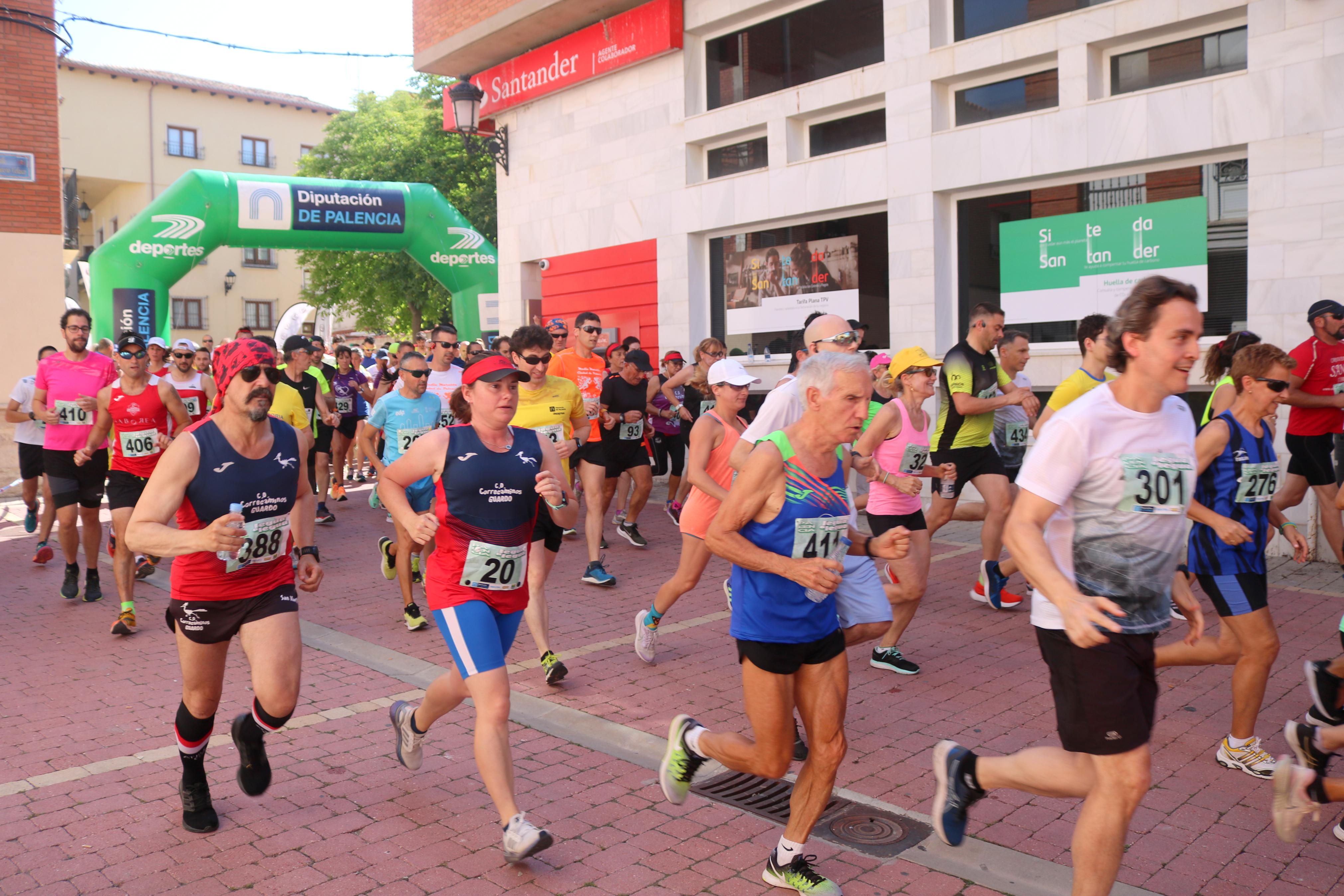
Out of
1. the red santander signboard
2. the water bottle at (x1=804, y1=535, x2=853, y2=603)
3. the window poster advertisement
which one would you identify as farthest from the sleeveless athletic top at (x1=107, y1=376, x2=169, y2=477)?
the red santander signboard

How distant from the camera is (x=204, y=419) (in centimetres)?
428

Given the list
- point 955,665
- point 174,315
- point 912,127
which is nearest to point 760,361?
point 912,127

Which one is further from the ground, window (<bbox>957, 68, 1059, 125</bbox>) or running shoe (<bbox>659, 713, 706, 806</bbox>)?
window (<bbox>957, 68, 1059, 125</bbox>)

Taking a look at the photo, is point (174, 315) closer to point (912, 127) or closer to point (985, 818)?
point (912, 127)

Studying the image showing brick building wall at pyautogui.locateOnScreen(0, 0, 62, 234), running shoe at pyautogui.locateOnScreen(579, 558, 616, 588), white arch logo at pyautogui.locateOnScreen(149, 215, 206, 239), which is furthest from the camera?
brick building wall at pyautogui.locateOnScreen(0, 0, 62, 234)

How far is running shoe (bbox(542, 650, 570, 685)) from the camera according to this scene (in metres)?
5.93

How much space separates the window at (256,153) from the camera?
170ft

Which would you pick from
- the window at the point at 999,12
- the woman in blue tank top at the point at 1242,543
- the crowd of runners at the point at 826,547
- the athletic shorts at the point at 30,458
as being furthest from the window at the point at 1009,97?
the athletic shorts at the point at 30,458

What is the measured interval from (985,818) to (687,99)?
12.7m

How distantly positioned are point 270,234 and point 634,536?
34.1 ft

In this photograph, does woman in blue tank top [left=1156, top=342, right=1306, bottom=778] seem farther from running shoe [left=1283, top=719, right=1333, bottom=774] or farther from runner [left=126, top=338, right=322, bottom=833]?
runner [left=126, top=338, right=322, bottom=833]

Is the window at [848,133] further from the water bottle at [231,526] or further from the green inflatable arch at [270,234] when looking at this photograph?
the water bottle at [231,526]

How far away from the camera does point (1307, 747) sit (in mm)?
3781

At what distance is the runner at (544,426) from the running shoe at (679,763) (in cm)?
165
